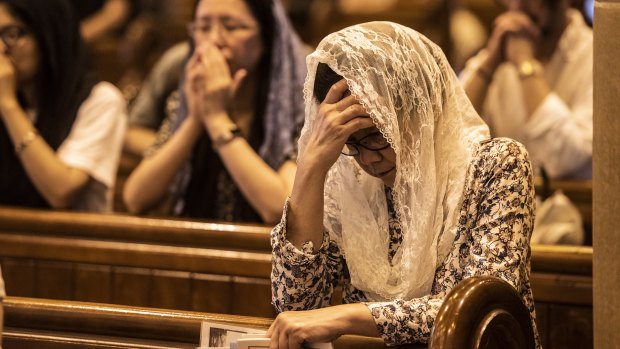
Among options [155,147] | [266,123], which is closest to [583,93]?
[266,123]

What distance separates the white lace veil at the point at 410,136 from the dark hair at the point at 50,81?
5.91ft

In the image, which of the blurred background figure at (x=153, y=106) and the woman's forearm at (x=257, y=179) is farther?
the blurred background figure at (x=153, y=106)

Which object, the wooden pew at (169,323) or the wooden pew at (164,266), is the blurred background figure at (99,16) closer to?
the wooden pew at (164,266)

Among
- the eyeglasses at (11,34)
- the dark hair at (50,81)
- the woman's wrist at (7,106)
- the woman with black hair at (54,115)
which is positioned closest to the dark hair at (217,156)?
the woman with black hair at (54,115)

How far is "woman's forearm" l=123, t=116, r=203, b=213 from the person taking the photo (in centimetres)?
365

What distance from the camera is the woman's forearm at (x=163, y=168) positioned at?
12.0ft

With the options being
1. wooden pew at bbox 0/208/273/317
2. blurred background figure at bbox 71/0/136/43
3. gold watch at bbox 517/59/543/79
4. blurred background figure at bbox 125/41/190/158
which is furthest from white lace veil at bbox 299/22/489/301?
blurred background figure at bbox 71/0/136/43

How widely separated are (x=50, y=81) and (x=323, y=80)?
191cm

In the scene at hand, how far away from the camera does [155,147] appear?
3805 millimetres

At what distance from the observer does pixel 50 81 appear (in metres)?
3.99

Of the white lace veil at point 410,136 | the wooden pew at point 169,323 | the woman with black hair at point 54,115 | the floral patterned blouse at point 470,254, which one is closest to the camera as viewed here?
the wooden pew at point 169,323

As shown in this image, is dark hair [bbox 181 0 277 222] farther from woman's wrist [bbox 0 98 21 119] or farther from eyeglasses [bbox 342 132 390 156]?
eyeglasses [bbox 342 132 390 156]

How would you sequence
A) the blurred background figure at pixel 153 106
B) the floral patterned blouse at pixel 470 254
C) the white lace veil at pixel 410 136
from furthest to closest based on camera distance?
the blurred background figure at pixel 153 106 < the white lace veil at pixel 410 136 < the floral patterned blouse at pixel 470 254

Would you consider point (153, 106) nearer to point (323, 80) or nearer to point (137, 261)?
point (137, 261)
